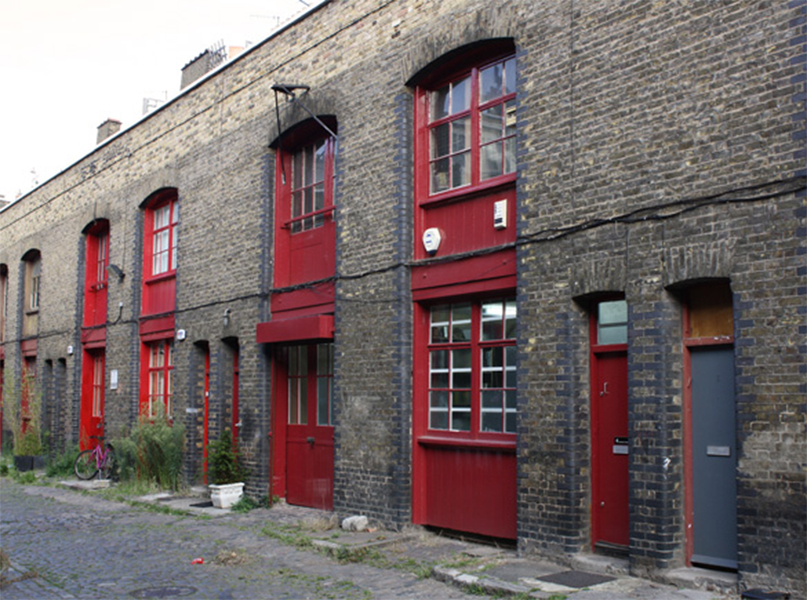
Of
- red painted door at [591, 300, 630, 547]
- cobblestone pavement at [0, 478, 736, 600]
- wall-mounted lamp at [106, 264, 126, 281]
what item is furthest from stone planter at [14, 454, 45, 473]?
red painted door at [591, 300, 630, 547]

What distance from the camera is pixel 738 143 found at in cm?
741

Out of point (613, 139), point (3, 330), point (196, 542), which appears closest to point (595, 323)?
point (613, 139)

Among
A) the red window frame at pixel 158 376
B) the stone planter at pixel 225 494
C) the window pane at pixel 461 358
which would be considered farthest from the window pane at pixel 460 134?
the red window frame at pixel 158 376

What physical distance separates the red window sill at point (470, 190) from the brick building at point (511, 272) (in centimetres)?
4

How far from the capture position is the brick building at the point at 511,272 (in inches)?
285

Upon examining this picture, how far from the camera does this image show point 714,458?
7.71 metres

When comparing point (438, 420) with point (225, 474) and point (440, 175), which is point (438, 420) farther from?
point (225, 474)

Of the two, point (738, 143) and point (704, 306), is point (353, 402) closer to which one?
point (704, 306)

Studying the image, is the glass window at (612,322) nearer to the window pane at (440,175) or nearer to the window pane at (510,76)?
the window pane at (510,76)

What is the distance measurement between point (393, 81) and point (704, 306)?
522 cm

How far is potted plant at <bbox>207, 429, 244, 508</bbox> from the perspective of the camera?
1327 cm

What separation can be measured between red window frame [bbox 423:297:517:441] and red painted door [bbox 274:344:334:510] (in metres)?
2.33

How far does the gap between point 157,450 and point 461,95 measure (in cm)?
870

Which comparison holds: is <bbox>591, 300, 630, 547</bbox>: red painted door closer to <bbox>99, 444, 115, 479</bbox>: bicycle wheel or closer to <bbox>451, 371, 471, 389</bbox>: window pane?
<bbox>451, 371, 471, 389</bbox>: window pane
